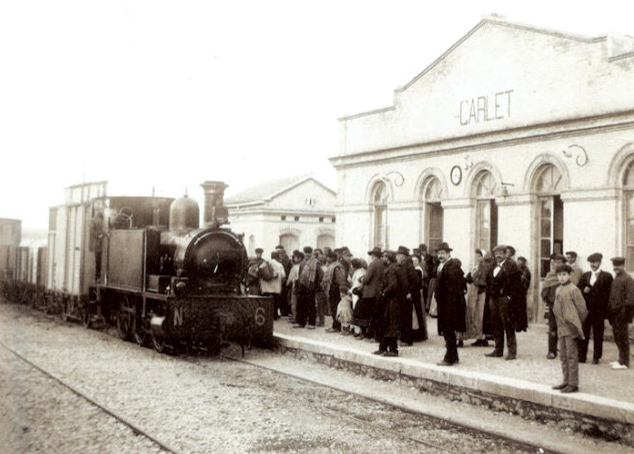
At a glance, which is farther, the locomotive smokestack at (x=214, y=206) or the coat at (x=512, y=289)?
the locomotive smokestack at (x=214, y=206)

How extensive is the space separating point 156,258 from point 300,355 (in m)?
3.42

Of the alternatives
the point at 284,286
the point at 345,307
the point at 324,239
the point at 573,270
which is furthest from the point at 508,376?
the point at 324,239

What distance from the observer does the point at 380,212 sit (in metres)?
20.4

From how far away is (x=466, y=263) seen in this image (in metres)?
A: 17.0

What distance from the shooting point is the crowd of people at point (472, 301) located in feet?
28.4

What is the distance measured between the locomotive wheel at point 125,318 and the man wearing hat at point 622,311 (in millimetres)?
8817

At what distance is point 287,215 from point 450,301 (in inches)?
993

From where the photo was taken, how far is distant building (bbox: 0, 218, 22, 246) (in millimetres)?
28922

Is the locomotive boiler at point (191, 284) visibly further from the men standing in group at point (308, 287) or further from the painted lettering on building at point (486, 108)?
the painted lettering on building at point (486, 108)

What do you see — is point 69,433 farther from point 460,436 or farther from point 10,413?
point 460,436

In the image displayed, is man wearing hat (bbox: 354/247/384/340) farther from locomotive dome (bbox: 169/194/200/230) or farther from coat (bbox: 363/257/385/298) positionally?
locomotive dome (bbox: 169/194/200/230)

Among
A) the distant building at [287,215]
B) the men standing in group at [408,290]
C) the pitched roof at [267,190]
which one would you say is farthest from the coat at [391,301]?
the pitched roof at [267,190]

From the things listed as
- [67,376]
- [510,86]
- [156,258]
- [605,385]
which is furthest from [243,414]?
A: [510,86]

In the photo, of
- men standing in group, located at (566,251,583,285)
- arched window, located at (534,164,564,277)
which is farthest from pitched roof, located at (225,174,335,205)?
men standing in group, located at (566,251,583,285)
